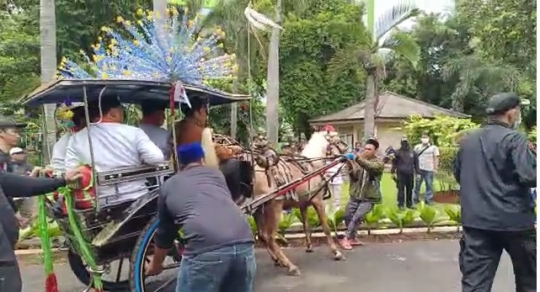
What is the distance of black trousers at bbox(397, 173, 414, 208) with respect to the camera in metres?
14.0

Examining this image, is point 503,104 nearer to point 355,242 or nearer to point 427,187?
point 355,242

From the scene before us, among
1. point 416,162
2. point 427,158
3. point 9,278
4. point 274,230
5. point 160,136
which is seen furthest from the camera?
point 416,162

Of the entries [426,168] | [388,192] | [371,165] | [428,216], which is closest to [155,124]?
[371,165]

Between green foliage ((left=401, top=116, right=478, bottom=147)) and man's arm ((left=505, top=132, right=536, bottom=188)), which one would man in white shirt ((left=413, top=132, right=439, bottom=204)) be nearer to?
green foliage ((left=401, top=116, right=478, bottom=147))

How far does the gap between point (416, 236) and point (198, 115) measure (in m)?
5.23

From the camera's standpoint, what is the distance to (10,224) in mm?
3836

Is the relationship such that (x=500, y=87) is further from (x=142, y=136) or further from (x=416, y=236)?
(x=142, y=136)

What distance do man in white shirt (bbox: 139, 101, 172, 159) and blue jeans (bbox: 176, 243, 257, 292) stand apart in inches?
92.3

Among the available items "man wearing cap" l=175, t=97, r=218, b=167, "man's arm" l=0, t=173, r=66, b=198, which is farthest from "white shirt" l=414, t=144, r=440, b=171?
"man's arm" l=0, t=173, r=66, b=198

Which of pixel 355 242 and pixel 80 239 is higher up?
pixel 80 239

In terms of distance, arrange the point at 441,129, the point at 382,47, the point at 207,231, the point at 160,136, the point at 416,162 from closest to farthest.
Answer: the point at 207,231 < the point at 160,136 < the point at 416,162 < the point at 441,129 < the point at 382,47

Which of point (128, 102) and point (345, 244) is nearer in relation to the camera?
point (128, 102)

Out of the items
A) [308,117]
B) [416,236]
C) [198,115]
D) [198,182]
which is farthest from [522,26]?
[308,117]

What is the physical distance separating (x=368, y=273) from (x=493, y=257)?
9.84ft
